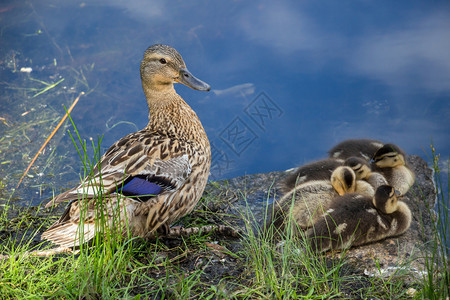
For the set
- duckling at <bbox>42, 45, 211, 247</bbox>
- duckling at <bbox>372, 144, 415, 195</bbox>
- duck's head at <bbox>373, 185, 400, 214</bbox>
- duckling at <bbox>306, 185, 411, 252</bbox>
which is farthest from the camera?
duckling at <bbox>372, 144, 415, 195</bbox>

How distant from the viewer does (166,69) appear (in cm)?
306

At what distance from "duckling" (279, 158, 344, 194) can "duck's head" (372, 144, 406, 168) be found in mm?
287

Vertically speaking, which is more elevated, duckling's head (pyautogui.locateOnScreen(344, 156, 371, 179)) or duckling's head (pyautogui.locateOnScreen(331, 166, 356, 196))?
duckling's head (pyautogui.locateOnScreen(344, 156, 371, 179))

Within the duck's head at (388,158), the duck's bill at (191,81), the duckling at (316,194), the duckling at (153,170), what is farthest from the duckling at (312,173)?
the duck's bill at (191,81)

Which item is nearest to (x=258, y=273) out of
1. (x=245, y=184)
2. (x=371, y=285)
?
(x=371, y=285)

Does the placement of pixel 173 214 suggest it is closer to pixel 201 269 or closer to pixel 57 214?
pixel 201 269

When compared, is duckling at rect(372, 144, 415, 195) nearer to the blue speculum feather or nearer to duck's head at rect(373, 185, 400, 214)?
duck's head at rect(373, 185, 400, 214)

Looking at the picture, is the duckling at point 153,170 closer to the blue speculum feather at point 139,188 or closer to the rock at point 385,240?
the blue speculum feather at point 139,188

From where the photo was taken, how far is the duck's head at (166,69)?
3043 millimetres

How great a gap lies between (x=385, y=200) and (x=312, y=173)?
2.22 ft

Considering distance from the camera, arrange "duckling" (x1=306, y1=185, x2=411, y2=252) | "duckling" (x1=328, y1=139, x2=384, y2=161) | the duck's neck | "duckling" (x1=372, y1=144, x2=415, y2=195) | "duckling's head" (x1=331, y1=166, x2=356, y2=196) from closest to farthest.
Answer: "duckling" (x1=306, y1=185, x2=411, y2=252)
the duck's neck
"duckling's head" (x1=331, y1=166, x2=356, y2=196)
"duckling" (x1=372, y1=144, x2=415, y2=195)
"duckling" (x1=328, y1=139, x2=384, y2=161)

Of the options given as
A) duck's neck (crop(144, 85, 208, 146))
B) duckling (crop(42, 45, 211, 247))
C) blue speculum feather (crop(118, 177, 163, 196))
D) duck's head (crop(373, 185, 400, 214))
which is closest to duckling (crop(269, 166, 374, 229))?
duck's head (crop(373, 185, 400, 214))

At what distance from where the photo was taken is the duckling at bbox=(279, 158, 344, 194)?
3496 millimetres

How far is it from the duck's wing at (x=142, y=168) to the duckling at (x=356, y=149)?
1.61 m
